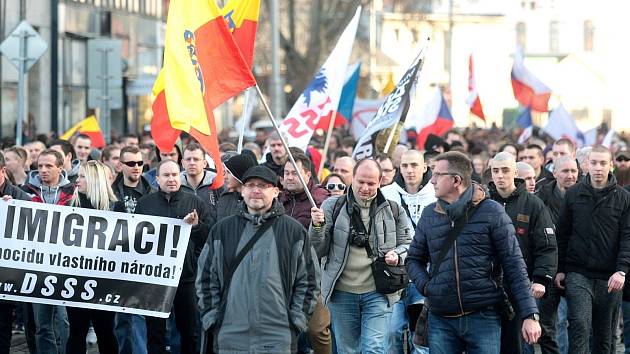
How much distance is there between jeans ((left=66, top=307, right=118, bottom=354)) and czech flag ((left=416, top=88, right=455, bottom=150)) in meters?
13.6

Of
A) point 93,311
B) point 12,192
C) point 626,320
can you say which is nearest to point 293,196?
point 93,311

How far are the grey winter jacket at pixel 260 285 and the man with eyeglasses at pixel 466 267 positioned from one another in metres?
0.73

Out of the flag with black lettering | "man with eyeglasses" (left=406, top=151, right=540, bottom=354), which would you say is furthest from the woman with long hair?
the flag with black lettering

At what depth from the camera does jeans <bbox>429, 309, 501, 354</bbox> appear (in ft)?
27.8

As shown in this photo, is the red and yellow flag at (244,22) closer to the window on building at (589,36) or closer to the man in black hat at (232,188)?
the man in black hat at (232,188)

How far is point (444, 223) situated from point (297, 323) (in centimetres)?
106

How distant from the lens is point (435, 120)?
2417 centimetres

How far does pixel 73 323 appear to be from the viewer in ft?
34.9

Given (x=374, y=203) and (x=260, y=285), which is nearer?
(x=260, y=285)

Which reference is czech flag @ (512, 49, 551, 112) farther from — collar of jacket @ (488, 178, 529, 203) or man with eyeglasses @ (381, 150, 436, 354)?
collar of jacket @ (488, 178, 529, 203)

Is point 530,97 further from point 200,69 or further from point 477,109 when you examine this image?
point 200,69

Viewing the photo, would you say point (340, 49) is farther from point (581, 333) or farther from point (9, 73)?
point (9, 73)

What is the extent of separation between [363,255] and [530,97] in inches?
582

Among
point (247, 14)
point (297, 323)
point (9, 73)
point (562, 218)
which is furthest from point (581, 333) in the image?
point (9, 73)
